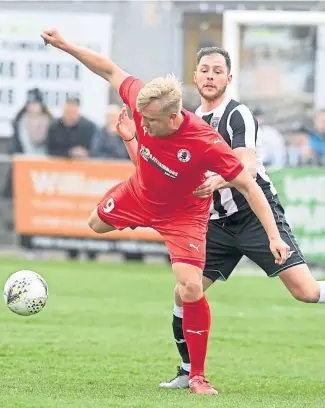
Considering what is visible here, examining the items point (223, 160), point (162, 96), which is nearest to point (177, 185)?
point (223, 160)

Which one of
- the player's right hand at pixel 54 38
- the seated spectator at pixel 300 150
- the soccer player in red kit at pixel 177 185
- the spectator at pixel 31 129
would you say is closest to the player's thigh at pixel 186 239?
the soccer player in red kit at pixel 177 185

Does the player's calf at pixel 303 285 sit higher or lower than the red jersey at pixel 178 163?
lower

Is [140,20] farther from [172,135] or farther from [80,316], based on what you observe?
[172,135]

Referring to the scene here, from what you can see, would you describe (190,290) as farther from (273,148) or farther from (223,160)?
(273,148)

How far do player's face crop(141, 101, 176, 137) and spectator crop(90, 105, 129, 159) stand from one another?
398 inches

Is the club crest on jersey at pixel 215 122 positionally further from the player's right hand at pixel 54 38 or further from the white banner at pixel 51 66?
the white banner at pixel 51 66

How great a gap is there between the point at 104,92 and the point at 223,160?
41.1 ft

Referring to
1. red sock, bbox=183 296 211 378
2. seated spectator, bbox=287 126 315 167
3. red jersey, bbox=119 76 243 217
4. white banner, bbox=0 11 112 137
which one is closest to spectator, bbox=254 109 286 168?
seated spectator, bbox=287 126 315 167

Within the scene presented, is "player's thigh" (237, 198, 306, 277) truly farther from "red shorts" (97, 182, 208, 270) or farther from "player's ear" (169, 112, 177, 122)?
"player's ear" (169, 112, 177, 122)

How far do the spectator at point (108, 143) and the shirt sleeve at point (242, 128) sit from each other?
9.48 metres

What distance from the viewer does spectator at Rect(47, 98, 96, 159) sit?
17.6 m

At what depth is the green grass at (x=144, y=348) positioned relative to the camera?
729 cm

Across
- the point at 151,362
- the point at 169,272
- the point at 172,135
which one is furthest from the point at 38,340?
the point at 169,272

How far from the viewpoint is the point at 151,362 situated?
8812mm
